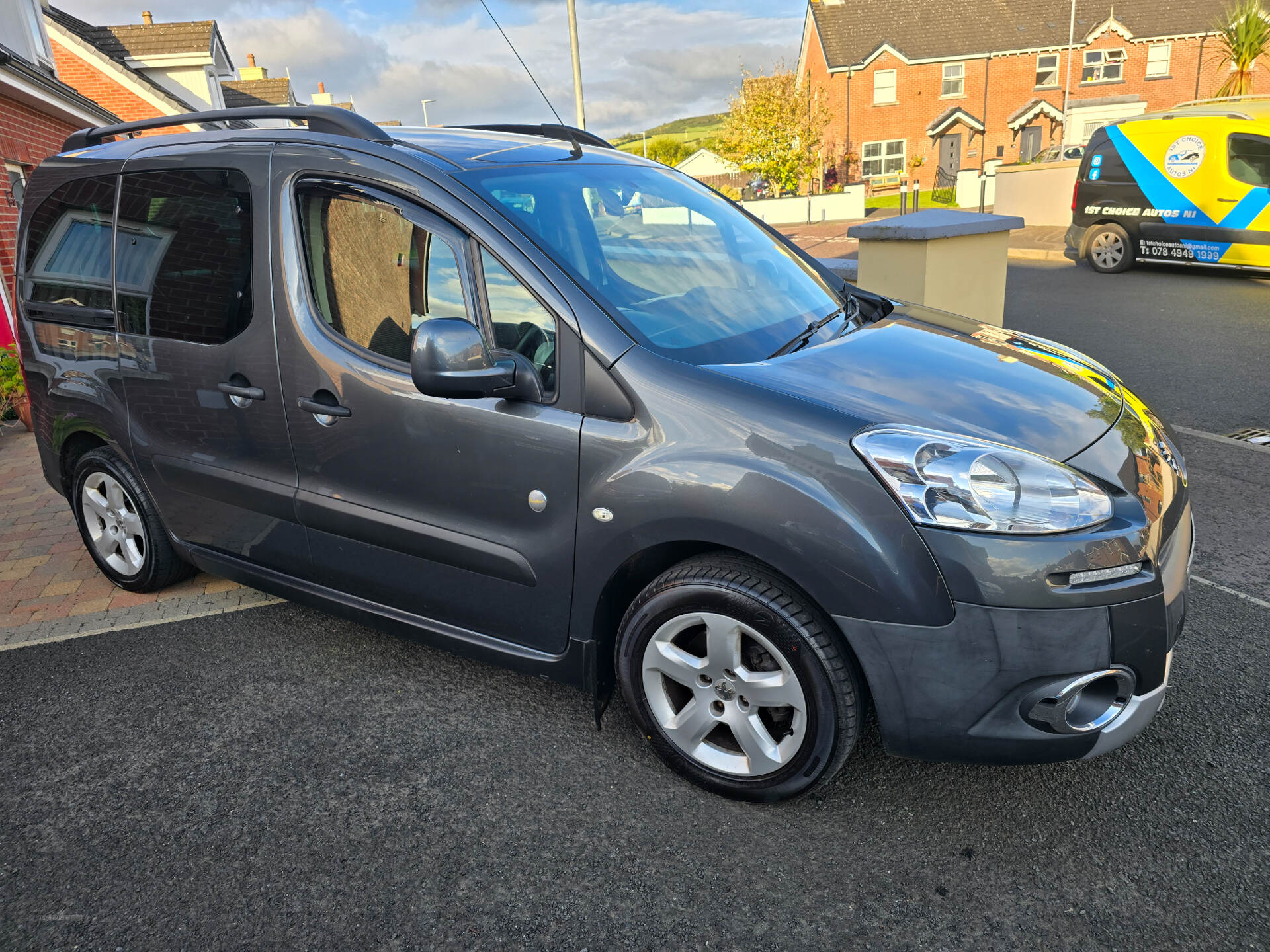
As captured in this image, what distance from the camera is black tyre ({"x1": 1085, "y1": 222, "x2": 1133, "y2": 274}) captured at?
1291 cm

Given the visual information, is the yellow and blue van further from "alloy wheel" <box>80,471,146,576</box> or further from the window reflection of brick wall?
"alloy wheel" <box>80,471,146,576</box>

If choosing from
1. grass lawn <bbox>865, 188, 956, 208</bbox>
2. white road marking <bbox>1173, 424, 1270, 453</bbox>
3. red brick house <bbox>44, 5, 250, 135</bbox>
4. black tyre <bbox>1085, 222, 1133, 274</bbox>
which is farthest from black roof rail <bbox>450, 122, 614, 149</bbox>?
grass lawn <bbox>865, 188, 956, 208</bbox>

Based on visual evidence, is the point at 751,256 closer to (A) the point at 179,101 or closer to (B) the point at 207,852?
(B) the point at 207,852

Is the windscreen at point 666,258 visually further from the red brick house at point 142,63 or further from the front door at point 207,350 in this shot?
the red brick house at point 142,63

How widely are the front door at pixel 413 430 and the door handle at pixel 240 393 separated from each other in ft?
0.51

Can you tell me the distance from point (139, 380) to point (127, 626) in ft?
3.65

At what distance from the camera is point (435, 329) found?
247cm

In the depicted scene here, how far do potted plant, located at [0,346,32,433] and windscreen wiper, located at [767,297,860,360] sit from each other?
23.0ft

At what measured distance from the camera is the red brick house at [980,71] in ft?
136

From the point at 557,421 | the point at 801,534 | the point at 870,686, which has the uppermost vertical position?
the point at 557,421

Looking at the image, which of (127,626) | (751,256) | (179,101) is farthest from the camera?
(179,101)

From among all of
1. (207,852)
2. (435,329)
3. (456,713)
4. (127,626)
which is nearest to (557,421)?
(435,329)

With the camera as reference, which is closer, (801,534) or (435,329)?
(801,534)

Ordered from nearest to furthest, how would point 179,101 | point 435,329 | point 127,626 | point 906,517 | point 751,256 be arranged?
1. point 906,517
2. point 435,329
3. point 751,256
4. point 127,626
5. point 179,101
